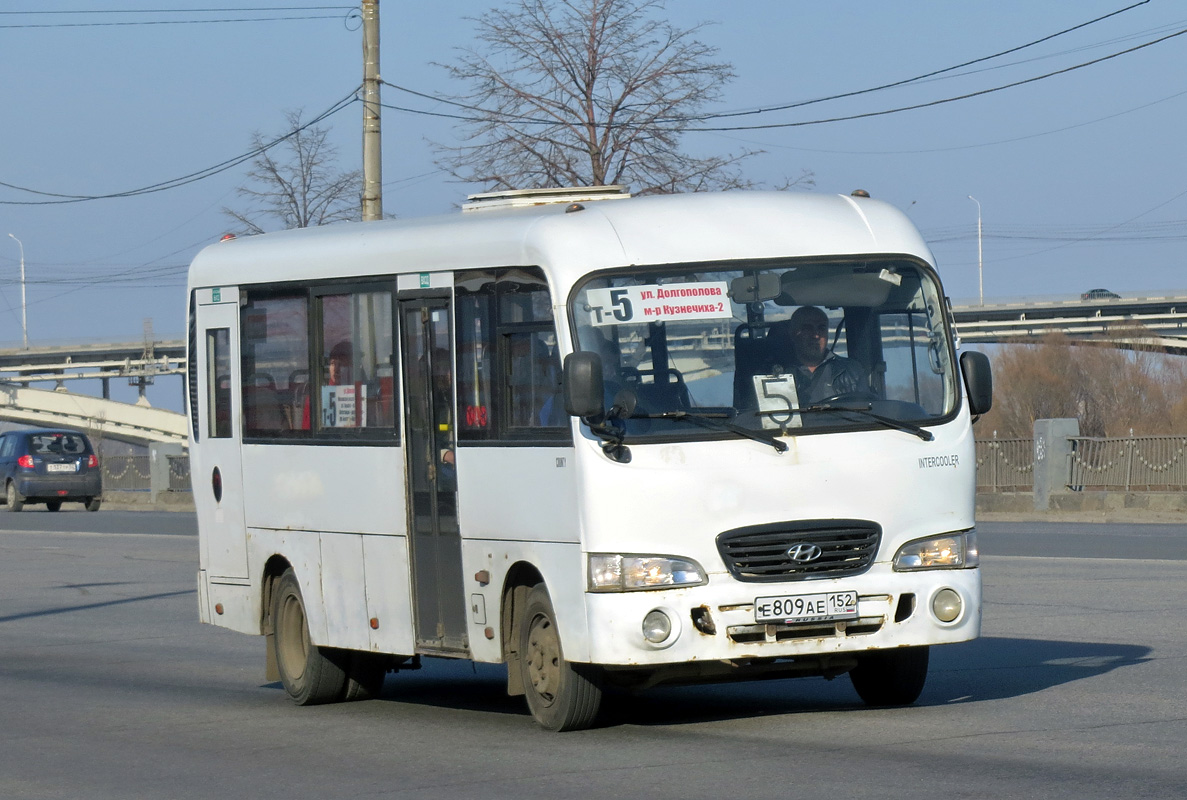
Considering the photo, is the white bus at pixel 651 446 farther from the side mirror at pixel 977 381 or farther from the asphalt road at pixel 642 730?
the asphalt road at pixel 642 730

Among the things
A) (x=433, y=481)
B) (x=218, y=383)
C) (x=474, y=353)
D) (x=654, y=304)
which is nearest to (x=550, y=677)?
(x=433, y=481)

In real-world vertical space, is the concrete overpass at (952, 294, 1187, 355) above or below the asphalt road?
above

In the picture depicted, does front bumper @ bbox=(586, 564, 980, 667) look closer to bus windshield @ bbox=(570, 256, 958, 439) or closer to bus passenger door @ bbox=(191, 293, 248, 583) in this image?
bus windshield @ bbox=(570, 256, 958, 439)

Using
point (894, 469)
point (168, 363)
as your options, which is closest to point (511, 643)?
point (894, 469)

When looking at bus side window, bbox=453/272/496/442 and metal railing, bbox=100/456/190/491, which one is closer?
bus side window, bbox=453/272/496/442

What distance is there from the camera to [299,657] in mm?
11242

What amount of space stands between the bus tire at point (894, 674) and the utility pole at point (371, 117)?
43.8ft

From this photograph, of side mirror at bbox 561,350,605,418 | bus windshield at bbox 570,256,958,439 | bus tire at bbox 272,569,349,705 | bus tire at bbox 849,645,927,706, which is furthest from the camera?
bus tire at bbox 272,569,349,705

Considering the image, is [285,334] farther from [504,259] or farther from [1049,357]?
[1049,357]

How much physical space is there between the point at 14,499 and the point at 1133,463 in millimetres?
23659

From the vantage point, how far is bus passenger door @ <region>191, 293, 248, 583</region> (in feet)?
38.4

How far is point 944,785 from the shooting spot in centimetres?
712

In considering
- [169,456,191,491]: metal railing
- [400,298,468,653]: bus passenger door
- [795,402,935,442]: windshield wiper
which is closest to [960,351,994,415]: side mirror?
[795,402,935,442]: windshield wiper

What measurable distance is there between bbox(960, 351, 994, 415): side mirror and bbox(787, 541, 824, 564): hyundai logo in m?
1.19
